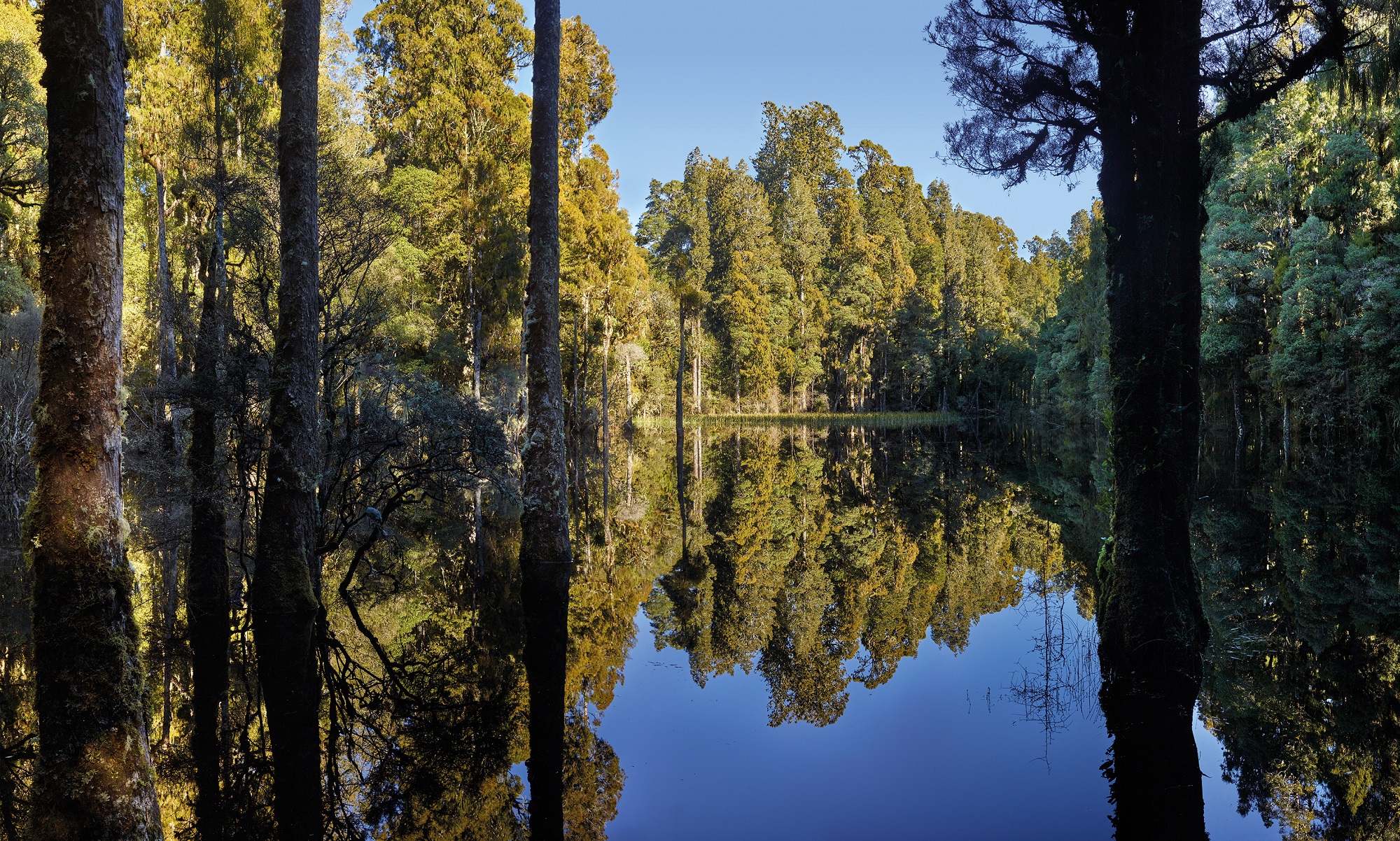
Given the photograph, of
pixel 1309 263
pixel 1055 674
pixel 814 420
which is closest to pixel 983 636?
pixel 1055 674

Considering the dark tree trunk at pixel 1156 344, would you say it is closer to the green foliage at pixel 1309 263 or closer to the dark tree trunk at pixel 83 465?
the dark tree trunk at pixel 83 465

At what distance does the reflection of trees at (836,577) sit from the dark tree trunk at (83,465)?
3.95m

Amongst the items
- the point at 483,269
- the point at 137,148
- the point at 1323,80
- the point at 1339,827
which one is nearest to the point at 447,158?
the point at 483,269

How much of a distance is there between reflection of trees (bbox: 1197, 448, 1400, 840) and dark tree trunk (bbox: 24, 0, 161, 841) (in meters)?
5.63

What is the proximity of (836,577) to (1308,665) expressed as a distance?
15.3 feet

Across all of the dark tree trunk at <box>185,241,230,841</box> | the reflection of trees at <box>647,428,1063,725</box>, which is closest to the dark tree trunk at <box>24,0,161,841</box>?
the dark tree trunk at <box>185,241,230,841</box>

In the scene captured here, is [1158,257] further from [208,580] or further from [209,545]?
[209,545]

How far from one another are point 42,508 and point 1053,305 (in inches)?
2726

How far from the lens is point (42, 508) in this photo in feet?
12.0

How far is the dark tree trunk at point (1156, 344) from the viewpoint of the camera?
20.3 feet

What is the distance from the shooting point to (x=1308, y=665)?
650cm

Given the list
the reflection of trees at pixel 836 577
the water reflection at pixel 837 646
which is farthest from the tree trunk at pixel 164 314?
the reflection of trees at pixel 836 577

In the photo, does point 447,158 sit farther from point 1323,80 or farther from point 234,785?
point 234,785

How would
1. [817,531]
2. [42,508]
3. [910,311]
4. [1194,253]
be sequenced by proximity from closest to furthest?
[42,508], [1194,253], [817,531], [910,311]
